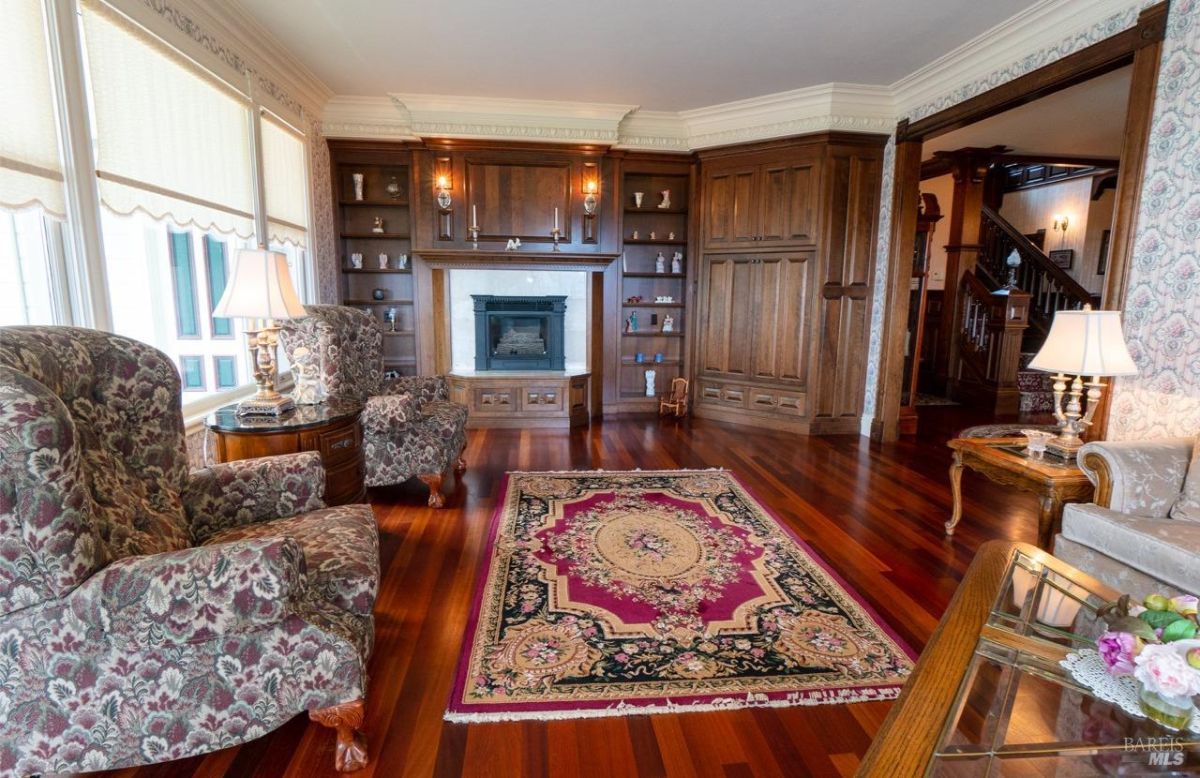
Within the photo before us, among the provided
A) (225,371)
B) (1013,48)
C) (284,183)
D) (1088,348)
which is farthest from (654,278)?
(1088,348)

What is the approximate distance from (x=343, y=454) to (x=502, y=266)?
3.38m

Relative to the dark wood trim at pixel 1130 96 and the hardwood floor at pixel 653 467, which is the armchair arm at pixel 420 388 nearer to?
the hardwood floor at pixel 653 467

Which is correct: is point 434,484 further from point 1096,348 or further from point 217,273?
point 1096,348

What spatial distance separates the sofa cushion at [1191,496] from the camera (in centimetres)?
236

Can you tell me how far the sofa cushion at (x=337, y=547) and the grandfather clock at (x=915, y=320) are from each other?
5039 millimetres

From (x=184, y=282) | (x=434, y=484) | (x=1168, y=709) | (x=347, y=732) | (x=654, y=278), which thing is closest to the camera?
(x=1168, y=709)

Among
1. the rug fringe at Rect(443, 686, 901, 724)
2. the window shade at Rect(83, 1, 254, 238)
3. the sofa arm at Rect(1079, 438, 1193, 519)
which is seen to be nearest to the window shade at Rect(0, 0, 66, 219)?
the window shade at Rect(83, 1, 254, 238)

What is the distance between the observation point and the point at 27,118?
2160 millimetres

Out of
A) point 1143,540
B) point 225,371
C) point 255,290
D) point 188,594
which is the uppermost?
point 255,290

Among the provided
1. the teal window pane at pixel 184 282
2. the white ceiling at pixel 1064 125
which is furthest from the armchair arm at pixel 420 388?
the white ceiling at pixel 1064 125

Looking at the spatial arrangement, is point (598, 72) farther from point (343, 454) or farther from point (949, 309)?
point (949, 309)

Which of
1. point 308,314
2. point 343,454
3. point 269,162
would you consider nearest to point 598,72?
point 269,162

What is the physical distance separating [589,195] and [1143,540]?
16.0 ft

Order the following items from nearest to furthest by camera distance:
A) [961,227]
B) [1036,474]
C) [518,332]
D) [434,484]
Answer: [1036,474], [434,484], [518,332], [961,227]
